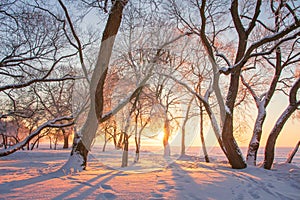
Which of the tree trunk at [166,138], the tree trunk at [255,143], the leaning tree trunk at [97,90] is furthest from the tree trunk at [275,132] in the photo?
Answer: the tree trunk at [166,138]

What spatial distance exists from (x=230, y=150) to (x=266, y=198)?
3765 millimetres

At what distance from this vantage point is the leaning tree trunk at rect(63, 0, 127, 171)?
7117mm

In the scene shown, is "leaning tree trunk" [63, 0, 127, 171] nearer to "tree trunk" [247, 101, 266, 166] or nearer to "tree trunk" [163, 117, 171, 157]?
"tree trunk" [247, 101, 266, 166]

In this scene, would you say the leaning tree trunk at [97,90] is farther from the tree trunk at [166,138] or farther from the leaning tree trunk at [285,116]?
the tree trunk at [166,138]

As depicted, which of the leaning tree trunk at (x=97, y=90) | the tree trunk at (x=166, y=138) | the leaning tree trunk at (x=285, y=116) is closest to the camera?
the leaning tree trunk at (x=97, y=90)

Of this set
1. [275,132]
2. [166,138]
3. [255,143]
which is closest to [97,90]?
[275,132]

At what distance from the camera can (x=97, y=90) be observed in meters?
7.32

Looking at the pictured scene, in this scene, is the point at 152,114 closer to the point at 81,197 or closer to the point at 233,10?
the point at 233,10

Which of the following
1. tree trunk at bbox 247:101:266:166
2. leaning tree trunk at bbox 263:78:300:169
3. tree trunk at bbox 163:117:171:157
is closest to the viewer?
leaning tree trunk at bbox 263:78:300:169

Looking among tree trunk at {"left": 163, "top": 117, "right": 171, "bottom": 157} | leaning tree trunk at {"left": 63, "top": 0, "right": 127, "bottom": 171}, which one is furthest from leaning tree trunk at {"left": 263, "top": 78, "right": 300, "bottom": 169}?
tree trunk at {"left": 163, "top": 117, "right": 171, "bottom": 157}

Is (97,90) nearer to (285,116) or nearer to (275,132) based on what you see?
(275,132)

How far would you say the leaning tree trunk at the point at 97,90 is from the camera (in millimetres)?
7117

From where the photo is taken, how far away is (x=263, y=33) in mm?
11227

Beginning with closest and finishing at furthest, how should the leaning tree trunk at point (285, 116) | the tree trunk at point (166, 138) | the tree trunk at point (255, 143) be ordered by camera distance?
the leaning tree trunk at point (285, 116), the tree trunk at point (255, 143), the tree trunk at point (166, 138)
